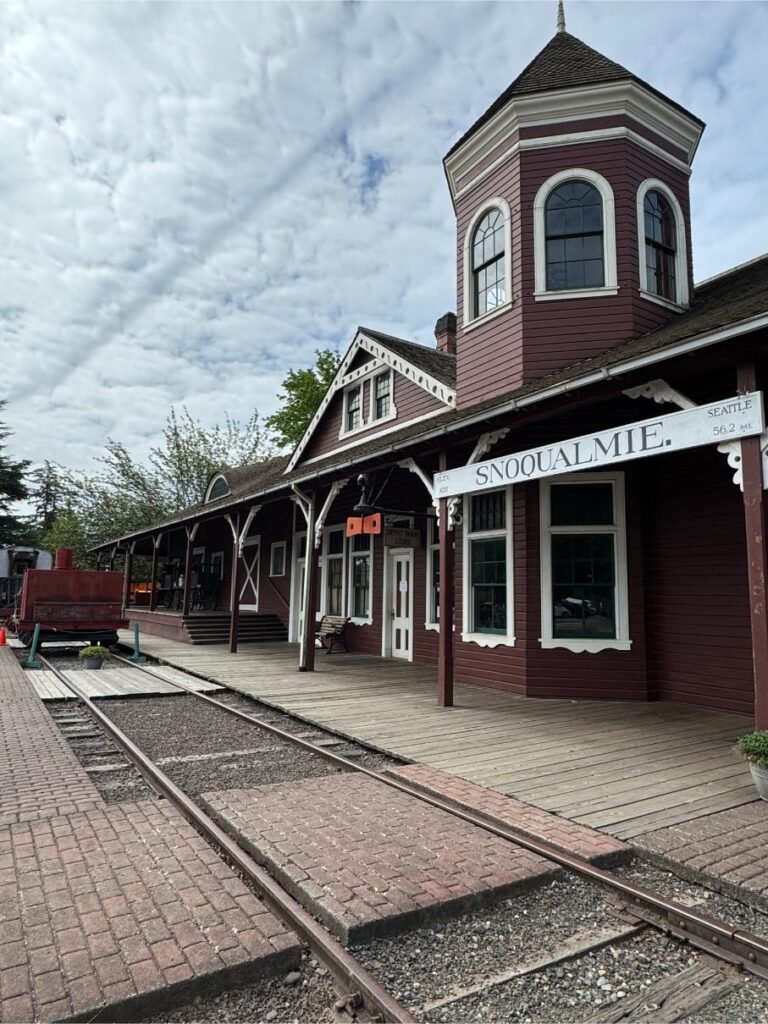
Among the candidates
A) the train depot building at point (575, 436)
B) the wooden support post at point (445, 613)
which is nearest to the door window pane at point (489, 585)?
the train depot building at point (575, 436)

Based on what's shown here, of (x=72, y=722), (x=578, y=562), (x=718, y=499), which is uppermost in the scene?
(x=718, y=499)

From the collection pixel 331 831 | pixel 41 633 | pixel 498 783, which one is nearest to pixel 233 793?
pixel 331 831

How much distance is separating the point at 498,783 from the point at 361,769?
1080 mm

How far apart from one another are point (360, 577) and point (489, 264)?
6996 mm

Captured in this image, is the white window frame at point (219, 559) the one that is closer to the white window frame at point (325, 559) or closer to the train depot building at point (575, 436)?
the white window frame at point (325, 559)

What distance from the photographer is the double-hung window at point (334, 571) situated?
14750 mm

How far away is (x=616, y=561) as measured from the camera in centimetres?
802

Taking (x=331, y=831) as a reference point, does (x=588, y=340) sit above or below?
above

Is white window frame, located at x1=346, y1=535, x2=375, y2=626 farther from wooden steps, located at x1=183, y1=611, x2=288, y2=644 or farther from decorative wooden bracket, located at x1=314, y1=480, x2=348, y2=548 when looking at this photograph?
wooden steps, located at x1=183, y1=611, x2=288, y2=644

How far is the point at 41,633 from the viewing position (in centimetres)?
1420

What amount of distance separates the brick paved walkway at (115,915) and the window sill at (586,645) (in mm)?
5299

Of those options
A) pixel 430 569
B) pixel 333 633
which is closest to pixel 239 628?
pixel 333 633

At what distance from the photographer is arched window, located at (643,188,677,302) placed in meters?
8.87

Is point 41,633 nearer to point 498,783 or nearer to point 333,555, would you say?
point 333,555
